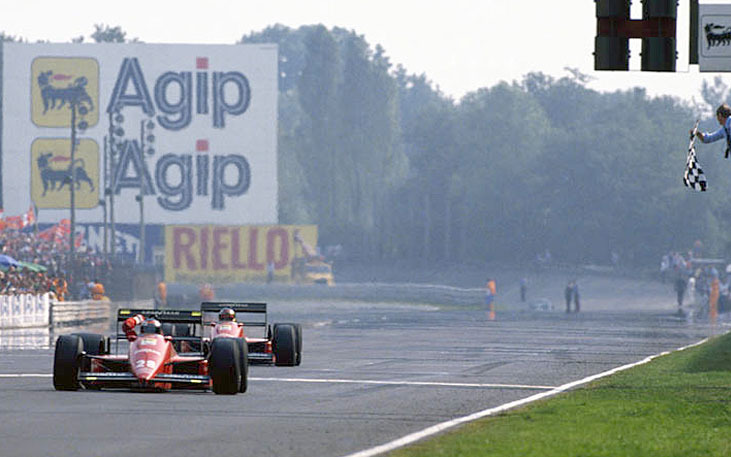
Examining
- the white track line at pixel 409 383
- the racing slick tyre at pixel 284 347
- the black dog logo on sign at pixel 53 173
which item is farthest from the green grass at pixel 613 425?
the black dog logo on sign at pixel 53 173

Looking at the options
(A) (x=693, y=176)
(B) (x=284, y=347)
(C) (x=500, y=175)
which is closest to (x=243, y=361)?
(A) (x=693, y=176)

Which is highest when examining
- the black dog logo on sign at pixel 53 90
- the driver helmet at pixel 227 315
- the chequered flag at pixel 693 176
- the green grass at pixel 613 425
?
the black dog logo on sign at pixel 53 90

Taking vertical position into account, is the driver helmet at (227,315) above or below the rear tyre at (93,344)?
above

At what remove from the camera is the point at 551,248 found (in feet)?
436

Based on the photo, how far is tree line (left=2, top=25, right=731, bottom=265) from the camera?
125 metres

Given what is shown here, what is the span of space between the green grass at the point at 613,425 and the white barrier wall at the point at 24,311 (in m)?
28.2

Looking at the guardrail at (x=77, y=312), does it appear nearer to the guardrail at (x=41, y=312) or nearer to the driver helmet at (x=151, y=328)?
the guardrail at (x=41, y=312)

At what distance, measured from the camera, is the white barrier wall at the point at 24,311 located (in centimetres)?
4625

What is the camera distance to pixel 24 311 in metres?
47.8

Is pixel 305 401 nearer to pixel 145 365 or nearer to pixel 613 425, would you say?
pixel 145 365

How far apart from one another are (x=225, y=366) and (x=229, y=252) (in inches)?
3805

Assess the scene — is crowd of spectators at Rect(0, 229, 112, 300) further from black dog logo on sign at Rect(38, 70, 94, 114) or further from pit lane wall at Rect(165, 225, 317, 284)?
black dog logo on sign at Rect(38, 70, 94, 114)

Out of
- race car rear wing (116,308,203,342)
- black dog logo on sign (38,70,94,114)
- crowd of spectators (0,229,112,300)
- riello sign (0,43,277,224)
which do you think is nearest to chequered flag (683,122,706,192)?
race car rear wing (116,308,203,342)

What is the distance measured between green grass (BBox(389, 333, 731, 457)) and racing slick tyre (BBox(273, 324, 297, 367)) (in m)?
4.81
